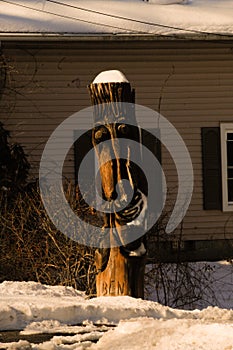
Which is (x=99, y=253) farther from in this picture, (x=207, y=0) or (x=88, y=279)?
(x=207, y=0)

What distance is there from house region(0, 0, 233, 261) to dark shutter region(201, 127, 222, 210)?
0.02 metres

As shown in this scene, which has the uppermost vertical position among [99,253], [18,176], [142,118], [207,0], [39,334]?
[207,0]

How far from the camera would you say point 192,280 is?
11.2m

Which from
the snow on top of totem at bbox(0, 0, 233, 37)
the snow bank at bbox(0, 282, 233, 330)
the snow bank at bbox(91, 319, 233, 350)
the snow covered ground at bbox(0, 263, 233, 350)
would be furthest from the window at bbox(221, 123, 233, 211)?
the snow bank at bbox(91, 319, 233, 350)

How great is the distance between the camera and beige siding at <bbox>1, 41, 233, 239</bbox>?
1396 cm

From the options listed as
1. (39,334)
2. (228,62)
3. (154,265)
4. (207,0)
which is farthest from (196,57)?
(39,334)

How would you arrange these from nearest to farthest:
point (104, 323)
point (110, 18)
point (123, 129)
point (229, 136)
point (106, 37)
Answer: point (104, 323) < point (123, 129) < point (106, 37) < point (110, 18) < point (229, 136)

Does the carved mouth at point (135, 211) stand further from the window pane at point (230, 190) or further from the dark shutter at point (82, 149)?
the window pane at point (230, 190)

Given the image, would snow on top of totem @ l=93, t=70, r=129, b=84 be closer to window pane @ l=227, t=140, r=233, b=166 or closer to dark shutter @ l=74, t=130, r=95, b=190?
dark shutter @ l=74, t=130, r=95, b=190

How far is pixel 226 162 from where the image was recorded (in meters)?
14.7

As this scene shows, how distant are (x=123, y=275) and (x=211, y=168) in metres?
8.38

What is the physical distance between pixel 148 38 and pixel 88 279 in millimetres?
5318

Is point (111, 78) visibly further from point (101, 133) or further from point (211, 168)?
point (211, 168)

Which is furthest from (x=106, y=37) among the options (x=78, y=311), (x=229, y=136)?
(x=78, y=311)
